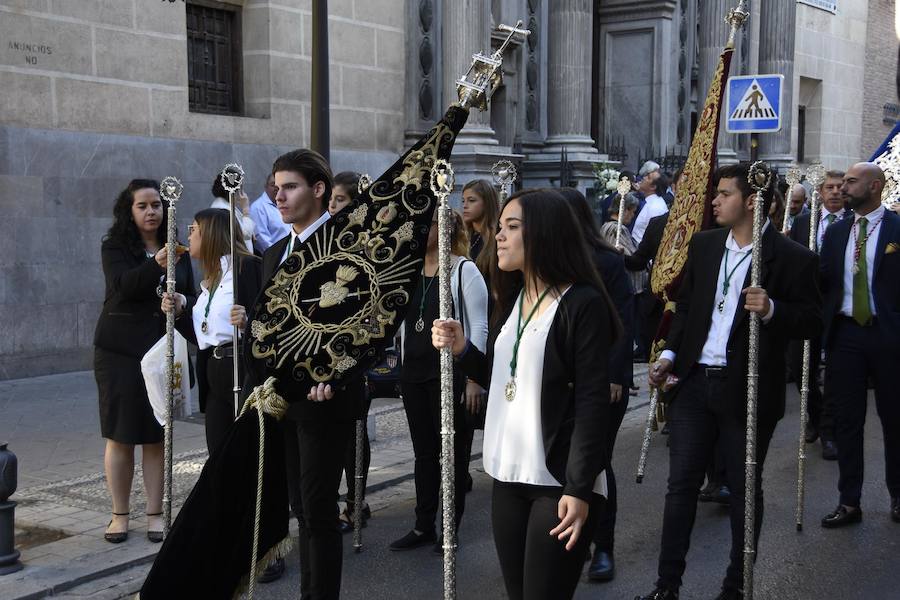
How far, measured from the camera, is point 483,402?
→ 5809 millimetres

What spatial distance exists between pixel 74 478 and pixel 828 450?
584 cm

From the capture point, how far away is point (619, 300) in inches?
227

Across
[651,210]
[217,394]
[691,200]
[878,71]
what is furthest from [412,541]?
[878,71]

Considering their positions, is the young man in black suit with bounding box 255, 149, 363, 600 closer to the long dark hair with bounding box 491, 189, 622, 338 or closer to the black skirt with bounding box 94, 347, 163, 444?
the long dark hair with bounding box 491, 189, 622, 338

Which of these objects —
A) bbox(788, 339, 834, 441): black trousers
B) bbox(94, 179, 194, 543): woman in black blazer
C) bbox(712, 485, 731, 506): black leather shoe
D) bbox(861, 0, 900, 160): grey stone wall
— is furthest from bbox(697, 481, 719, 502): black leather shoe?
bbox(861, 0, 900, 160): grey stone wall

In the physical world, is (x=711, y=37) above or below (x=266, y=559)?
above

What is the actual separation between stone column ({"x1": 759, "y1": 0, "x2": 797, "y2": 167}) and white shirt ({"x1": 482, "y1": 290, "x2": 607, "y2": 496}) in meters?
22.2

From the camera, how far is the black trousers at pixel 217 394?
559 centimetres

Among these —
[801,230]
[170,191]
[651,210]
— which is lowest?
[801,230]

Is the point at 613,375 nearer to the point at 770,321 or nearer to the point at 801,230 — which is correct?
the point at 770,321

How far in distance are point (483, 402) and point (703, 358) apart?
1.24m

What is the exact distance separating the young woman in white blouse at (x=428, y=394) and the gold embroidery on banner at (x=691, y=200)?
1.26 m

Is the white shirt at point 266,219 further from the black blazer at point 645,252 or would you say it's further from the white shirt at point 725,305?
the white shirt at point 725,305

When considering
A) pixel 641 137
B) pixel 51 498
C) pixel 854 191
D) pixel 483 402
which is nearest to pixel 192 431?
pixel 51 498
